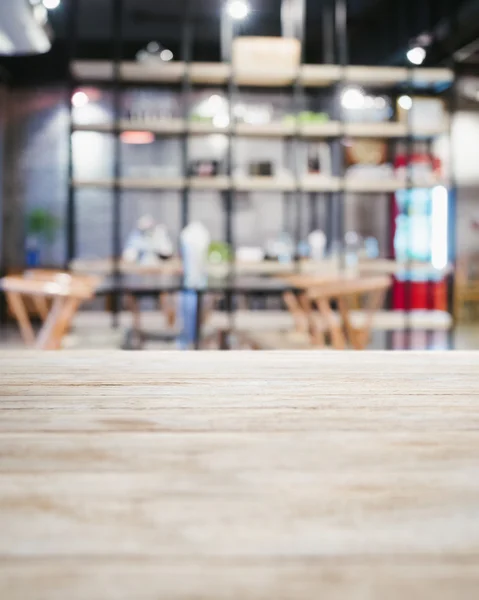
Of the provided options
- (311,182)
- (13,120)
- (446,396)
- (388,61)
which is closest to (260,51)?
(311,182)

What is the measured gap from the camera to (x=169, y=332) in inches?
170

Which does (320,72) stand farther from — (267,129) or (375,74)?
(267,129)

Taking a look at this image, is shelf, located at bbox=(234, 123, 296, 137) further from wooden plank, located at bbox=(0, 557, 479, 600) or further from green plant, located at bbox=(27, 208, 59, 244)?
wooden plank, located at bbox=(0, 557, 479, 600)

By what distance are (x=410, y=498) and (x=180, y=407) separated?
0.64 ft

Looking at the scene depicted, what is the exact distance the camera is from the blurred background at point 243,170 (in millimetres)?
5053

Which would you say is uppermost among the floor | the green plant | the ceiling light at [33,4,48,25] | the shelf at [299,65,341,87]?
the ceiling light at [33,4,48,25]

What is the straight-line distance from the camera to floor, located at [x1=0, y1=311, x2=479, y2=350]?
152 inches

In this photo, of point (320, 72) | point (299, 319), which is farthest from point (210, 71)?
point (299, 319)

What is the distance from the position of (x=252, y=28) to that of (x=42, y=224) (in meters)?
3.58

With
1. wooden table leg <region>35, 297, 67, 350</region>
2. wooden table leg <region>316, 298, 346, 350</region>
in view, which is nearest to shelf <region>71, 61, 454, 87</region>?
wooden table leg <region>316, 298, 346, 350</region>

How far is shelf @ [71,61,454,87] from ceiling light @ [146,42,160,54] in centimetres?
295

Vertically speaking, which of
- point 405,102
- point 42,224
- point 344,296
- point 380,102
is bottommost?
point 344,296

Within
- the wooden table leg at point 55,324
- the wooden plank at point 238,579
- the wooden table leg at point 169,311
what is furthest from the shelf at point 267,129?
the wooden plank at point 238,579

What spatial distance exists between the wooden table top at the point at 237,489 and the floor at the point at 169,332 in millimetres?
3056
